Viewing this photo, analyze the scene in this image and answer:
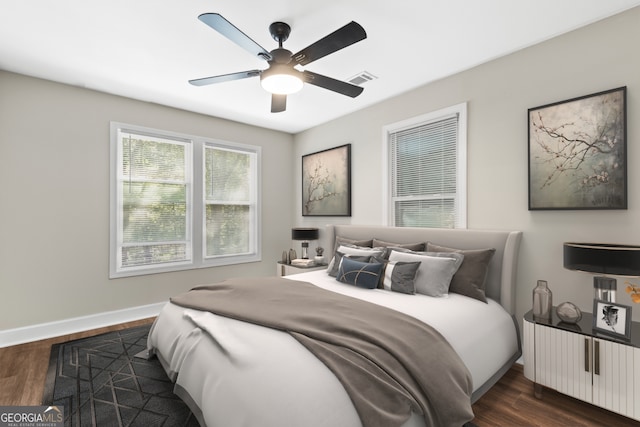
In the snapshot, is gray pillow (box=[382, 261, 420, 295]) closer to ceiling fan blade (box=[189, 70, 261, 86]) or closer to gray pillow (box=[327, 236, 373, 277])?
gray pillow (box=[327, 236, 373, 277])

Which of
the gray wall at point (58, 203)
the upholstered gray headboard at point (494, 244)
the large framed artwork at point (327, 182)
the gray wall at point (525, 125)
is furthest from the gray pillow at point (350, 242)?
the gray wall at point (58, 203)

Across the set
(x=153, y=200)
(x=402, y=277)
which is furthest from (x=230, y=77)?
(x=153, y=200)

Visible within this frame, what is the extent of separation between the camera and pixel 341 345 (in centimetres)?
156

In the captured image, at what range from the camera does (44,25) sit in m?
2.34

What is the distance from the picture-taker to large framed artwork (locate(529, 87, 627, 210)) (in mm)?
2166

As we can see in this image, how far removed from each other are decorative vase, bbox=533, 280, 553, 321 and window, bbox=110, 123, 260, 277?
147 inches

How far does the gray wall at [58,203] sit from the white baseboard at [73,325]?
6cm

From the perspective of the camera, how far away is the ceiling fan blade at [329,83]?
2.36 m

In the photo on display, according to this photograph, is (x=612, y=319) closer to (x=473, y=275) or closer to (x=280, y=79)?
(x=473, y=275)

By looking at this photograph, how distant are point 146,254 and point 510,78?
14.7 feet

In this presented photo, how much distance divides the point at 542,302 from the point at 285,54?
8.53 ft

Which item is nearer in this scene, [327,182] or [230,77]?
[230,77]

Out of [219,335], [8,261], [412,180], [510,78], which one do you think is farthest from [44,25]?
[510,78]
